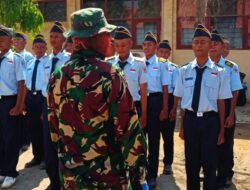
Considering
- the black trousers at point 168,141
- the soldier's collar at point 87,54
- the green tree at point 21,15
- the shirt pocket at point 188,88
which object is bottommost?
the black trousers at point 168,141

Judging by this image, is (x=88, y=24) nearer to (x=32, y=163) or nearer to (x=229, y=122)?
(x=229, y=122)

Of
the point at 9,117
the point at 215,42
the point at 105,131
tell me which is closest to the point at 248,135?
the point at 215,42

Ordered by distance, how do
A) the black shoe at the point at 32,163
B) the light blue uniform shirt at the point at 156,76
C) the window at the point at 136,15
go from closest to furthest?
1. the light blue uniform shirt at the point at 156,76
2. the black shoe at the point at 32,163
3. the window at the point at 136,15

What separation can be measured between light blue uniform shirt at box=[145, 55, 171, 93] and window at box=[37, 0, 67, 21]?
9781 millimetres

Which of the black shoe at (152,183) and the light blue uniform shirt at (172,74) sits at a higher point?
the light blue uniform shirt at (172,74)

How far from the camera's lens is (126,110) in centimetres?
224

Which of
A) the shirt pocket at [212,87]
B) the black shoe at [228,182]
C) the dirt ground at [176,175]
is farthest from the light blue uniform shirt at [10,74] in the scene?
the black shoe at [228,182]

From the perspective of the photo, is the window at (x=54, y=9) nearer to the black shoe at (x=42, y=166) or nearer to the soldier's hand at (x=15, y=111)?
the black shoe at (x=42, y=166)

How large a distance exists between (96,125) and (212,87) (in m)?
2.16

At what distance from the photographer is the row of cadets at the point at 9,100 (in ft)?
16.7

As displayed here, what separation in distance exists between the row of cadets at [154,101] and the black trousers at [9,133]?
1.76 m

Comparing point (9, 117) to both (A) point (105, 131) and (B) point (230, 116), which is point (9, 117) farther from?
(A) point (105, 131)

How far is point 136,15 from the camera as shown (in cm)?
→ 1383

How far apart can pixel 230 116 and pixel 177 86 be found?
86 centimetres
